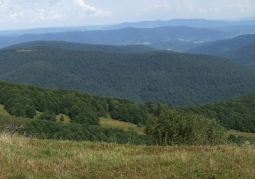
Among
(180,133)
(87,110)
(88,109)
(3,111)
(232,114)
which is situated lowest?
(232,114)

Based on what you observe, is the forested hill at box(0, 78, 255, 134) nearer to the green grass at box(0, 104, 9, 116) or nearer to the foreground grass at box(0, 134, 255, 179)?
the green grass at box(0, 104, 9, 116)

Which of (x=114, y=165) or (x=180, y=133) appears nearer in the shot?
(x=114, y=165)

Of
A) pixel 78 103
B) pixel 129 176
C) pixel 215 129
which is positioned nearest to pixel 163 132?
pixel 215 129

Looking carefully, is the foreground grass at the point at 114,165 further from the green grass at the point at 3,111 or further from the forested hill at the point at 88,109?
the green grass at the point at 3,111

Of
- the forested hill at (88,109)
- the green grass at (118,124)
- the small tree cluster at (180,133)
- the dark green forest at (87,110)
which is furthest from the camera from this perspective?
the green grass at (118,124)

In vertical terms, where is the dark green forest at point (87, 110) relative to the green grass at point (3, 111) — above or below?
below

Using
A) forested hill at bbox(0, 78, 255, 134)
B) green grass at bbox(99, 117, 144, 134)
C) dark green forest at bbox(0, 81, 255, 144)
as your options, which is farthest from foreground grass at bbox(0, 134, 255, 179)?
green grass at bbox(99, 117, 144, 134)

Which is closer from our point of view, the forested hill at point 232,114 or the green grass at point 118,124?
the green grass at point 118,124

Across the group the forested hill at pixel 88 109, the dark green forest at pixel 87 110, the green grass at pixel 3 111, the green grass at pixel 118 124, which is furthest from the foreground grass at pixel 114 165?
the green grass at pixel 118 124

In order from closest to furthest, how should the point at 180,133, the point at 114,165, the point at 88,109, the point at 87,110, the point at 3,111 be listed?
the point at 114,165 < the point at 180,133 < the point at 3,111 < the point at 87,110 < the point at 88,109

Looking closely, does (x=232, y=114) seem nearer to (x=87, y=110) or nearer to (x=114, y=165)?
(x=87, y=110)

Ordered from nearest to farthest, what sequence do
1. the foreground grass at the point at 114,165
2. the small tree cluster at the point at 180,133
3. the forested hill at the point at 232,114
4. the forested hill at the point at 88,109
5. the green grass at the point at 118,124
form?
1. the foreground grass at the point at 114,165
2. the small tree cluster at the point at 180,133
3. the forested hill at the point at 88,109
4. the green grass at the point at 118,124
5. the forested hill at the point at 232,114

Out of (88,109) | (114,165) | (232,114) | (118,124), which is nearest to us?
(114,165)

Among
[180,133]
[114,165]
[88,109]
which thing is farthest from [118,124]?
[114,165]
